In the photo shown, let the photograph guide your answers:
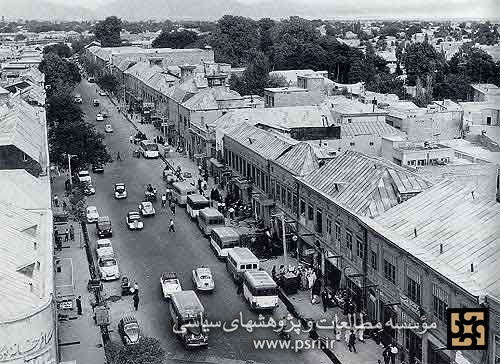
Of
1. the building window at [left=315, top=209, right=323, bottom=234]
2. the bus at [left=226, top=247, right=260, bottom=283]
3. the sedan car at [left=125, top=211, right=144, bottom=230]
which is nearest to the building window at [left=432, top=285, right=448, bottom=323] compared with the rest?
the bus at [left=226, top=247, right=260, bottom=283]

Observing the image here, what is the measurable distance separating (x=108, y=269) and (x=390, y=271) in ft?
47.6

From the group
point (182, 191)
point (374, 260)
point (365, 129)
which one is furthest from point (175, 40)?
point (374, 260)

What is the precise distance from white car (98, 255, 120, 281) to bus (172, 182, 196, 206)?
13345 mm

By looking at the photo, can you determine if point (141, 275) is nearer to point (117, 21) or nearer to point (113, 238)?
point (113, 238)

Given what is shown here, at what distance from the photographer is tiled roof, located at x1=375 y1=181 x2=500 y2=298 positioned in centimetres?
2417

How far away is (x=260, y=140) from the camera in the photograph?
49.1m

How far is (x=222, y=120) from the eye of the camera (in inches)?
2372

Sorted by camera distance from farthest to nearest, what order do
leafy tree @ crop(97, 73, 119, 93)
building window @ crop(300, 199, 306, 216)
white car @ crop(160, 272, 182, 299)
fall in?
leafy tree @ crop(97, 73, 119, 93)
building window @ crop(300, 199, 306, 216)
white car @ crop(160, 272, 182, 299)

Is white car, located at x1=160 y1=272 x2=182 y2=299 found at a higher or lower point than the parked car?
higher

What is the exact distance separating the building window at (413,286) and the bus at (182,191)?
24.9m

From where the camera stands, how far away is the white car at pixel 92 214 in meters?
47.2

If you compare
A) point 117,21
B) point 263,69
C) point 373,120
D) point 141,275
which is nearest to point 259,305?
point 141,275

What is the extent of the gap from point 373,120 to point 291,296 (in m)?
25.4

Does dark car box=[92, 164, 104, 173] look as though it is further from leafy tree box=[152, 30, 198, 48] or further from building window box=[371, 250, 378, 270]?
leafy tree box=[152, 30, 198, 48]
